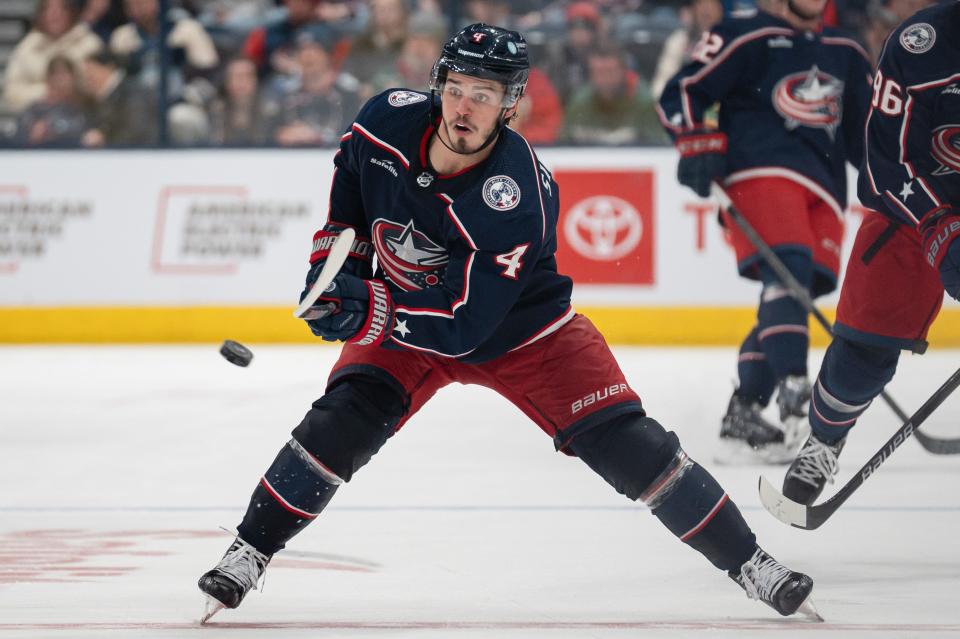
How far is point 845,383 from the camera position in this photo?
302 cm

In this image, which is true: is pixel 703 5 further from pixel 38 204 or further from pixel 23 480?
pixel 23 480

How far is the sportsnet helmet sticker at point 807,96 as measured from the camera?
4.14m

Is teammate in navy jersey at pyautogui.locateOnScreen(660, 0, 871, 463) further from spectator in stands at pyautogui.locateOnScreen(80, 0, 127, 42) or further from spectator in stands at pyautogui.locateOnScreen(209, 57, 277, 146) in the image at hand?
spectator in stands at pyautogui.locateOnScreen(80, 0, 127, 42)

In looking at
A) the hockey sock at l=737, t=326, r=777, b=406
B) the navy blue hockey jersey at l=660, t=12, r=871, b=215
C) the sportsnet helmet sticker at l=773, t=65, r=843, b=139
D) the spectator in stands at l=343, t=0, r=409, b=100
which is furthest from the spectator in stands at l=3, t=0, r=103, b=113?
the hockey sock at l=737, t=326, r=777, b=406

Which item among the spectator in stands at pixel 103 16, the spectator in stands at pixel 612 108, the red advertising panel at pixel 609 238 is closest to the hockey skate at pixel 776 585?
the red advertising panel at pixel 609 238

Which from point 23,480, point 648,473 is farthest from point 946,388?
point 23,480

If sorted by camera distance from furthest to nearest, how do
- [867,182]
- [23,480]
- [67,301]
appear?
[67,301]
[23,480]
[867,182]

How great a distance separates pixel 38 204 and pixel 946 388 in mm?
5005

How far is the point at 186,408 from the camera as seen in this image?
486 centimetres

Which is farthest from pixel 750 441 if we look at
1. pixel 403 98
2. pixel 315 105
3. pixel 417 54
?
pixel 315 105

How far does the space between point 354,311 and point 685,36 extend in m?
5.11

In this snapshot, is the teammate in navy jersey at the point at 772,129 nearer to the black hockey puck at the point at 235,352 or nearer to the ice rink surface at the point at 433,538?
the ice rink surface at the point at 433,538

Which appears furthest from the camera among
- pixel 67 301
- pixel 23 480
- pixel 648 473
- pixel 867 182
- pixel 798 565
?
pixel 67 301

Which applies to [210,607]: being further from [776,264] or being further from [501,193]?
[776,264]
